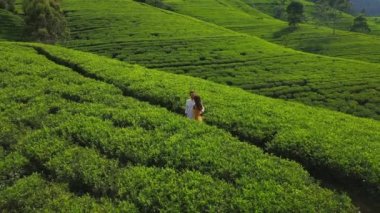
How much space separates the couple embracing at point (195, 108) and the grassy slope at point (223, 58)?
1058 inches

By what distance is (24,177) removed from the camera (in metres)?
15.9

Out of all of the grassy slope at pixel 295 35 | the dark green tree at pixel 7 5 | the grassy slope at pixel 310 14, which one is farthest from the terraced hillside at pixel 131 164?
the grassy slope at pixel 310 14

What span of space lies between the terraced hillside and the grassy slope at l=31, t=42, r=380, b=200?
331 millimetres

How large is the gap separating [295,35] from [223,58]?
48.6 m

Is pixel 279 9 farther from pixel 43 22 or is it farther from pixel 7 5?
pixel 43 22

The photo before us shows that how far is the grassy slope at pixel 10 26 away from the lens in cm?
6805

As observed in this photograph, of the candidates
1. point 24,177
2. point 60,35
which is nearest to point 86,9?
point 60,35

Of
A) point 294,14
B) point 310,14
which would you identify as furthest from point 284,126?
point 310,14

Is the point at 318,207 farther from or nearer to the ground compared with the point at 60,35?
farther from the ground

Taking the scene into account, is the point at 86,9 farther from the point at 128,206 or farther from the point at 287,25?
the point at 128,206

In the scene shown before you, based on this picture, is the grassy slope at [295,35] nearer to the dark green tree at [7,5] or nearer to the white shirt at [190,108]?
the dark green tree at [7,5]

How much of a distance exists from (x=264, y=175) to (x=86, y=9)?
7742 centimetres

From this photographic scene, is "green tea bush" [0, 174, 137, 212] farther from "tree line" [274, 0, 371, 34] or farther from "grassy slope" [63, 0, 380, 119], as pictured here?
"tree line" [274, 0, 371, 34]

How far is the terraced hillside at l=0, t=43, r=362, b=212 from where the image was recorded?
45.9 feet
